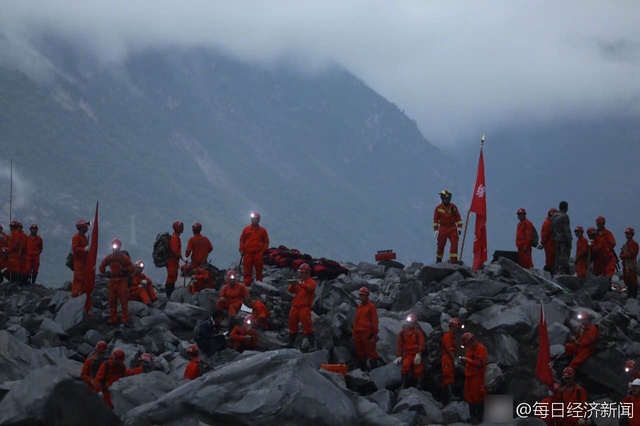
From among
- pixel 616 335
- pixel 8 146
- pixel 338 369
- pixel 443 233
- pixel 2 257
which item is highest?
pixel 8 146

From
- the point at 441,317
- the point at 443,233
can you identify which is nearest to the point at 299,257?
the point at 443,233

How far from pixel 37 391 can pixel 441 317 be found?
10.6m

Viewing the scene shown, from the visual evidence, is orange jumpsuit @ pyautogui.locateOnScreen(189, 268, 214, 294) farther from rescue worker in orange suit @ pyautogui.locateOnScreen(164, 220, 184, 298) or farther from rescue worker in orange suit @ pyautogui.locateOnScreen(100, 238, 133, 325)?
rescue worker in orange suit @ pyautogui.locateOnScreen(100, 238, 133, 325)

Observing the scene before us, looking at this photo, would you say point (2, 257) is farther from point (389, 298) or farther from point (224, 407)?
point (224, 407)

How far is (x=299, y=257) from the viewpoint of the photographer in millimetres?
26000

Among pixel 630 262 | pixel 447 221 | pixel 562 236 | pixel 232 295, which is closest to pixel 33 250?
pixel 232 295

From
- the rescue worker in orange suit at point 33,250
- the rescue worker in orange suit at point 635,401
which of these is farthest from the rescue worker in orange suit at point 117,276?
the rescue worker in orange suit at point 635,401

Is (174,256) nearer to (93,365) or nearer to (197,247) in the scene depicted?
(197,247)

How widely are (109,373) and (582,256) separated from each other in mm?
14030

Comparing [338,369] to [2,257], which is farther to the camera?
[2,257]

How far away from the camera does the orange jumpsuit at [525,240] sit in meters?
22.4

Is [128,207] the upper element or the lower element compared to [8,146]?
lower

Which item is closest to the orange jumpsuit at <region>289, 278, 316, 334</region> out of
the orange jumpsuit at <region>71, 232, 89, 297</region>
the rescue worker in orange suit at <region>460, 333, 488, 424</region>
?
the rescue worker in orange suit at <region>460, 333, 488, 424</region>

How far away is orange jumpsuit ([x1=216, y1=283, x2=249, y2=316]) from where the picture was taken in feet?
58.7
